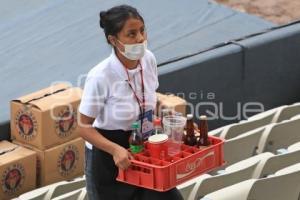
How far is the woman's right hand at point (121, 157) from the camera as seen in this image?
8.64ft

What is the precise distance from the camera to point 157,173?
105 inches

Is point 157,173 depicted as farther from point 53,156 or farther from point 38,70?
point 38,70

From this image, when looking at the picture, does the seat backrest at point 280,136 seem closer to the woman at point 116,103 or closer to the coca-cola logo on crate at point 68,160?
the coca-cola logo on crate at point 68,160

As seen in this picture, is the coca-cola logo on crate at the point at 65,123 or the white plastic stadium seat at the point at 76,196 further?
the coca-cola logo on crate at the point at 65,123

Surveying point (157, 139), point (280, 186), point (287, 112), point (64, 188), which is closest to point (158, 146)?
point (157, 139)

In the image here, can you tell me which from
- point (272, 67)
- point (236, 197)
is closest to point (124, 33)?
point (236, 197)

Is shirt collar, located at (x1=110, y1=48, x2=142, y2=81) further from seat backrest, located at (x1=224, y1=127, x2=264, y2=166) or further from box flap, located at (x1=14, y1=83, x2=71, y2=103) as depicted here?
box flap, located at (x1=14, y1=83, x2=71, y2=103)

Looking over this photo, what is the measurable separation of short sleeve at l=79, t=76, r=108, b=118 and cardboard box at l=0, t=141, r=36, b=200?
1.75m

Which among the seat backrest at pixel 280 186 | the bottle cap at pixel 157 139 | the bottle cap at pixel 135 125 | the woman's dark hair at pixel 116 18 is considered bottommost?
the seat backrest at pixel 280 186

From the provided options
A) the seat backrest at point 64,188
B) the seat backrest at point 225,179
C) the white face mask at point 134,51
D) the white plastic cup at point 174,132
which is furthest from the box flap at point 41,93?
the white face mask at point 134,51

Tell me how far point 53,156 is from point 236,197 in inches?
72.9

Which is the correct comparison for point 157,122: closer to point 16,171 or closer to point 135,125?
point 135,125

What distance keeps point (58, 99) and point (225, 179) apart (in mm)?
1584

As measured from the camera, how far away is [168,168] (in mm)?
2678
